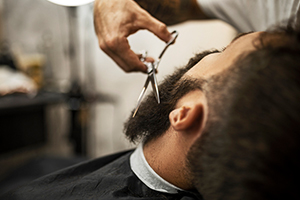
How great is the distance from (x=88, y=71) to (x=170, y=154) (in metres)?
2.22

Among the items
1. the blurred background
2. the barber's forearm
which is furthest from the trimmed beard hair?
the blurred background

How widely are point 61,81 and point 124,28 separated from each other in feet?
7.21

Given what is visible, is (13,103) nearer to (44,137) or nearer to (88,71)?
(44,137)

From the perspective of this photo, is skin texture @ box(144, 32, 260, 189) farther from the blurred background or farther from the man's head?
the blurred background

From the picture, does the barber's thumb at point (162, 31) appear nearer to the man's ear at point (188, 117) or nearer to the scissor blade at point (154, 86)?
the scissor blade at point (154, 86)

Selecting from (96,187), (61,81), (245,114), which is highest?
(245,114)

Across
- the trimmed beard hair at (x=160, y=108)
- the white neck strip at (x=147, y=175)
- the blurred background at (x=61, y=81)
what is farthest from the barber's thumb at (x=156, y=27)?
the blurred background at (x=61, y=81)

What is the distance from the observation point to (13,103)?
165 centimetres

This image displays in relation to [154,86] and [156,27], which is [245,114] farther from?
[156,27]

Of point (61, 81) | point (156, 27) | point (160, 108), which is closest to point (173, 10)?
point (156, 27)

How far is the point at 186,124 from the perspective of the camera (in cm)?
53

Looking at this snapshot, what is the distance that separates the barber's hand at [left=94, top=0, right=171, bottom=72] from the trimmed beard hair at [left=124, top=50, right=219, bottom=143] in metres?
0.14

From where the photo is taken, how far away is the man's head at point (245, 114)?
16.7 inches

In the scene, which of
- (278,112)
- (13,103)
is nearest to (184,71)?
(278,112)
